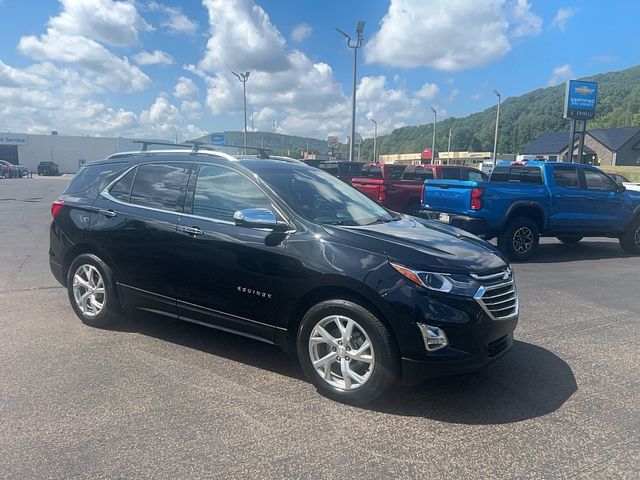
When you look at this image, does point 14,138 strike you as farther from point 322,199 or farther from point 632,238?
point 322,199

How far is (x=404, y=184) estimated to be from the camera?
44.5ft

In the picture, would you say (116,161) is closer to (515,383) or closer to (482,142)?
(515,383)

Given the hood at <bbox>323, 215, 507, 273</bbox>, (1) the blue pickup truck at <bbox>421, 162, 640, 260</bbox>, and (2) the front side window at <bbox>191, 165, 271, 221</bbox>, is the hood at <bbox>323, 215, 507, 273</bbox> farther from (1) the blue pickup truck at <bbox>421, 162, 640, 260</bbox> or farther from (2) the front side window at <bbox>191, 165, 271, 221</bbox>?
(1) the blue pickup truck at <bbox>421, 162, 640, 260</bbox>

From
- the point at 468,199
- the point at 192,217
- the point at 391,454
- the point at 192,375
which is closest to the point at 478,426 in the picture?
the point at 391,454

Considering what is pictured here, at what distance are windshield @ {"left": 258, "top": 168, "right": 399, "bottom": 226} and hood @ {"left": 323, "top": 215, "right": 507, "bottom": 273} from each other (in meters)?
0.25

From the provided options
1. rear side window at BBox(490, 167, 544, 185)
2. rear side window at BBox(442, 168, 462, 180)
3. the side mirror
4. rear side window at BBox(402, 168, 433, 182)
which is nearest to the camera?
the side mirror

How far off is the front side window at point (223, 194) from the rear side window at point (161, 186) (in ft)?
0.67

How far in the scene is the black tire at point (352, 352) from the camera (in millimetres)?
3432

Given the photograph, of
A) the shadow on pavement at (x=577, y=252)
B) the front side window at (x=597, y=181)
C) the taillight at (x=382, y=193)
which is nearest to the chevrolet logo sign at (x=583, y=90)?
the shadow on pavement at (x=577, y=252)

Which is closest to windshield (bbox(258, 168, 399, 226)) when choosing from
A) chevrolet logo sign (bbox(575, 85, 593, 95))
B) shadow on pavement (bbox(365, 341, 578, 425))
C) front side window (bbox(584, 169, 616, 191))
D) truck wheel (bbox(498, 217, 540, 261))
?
shadow on pavement (bbox(365, 341, 578, 425))

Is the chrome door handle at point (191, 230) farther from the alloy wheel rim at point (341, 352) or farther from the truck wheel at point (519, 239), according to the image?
the truck wheel at point (519, 239)

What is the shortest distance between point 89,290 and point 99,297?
150 mm

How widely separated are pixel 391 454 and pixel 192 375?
1800 millimetres

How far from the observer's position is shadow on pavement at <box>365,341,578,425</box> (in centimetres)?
350
